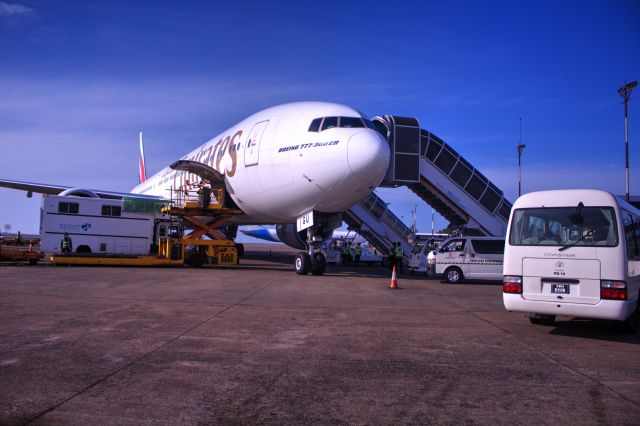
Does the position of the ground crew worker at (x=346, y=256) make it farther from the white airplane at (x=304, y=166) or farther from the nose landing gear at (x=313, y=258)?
the nose landing gear at (x=313, y=258)

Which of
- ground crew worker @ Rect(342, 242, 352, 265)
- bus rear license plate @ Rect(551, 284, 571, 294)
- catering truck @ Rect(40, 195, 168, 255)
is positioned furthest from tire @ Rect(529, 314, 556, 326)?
ground crew worker @ Rect(342, 242, 352, 265)

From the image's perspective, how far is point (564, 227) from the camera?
8.15 m

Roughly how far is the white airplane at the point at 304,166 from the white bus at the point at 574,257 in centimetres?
650

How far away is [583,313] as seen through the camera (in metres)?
7.66

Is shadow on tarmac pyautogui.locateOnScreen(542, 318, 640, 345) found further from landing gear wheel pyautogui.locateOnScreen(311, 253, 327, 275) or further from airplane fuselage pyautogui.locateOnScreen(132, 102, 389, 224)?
landing gear wheel pyautogui.locateOnScreen(311, 253, 327, 275)

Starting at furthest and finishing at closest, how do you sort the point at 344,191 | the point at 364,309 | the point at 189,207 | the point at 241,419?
the point at 189,207
the point at 344,191
the point at 364,309
the point at 241,419

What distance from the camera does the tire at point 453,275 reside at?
18794mm

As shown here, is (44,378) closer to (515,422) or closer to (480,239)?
(515,422)

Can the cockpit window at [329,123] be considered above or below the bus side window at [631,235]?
above

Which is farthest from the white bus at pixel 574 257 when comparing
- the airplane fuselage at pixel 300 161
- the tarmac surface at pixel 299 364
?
the airplane fuselage at pixel 300 161

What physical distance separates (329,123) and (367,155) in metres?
1.88

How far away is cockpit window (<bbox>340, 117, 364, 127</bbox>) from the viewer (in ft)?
50.3

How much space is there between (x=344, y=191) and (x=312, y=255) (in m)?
3.25

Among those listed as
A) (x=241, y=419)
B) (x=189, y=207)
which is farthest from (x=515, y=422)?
(x=189, y=207)
